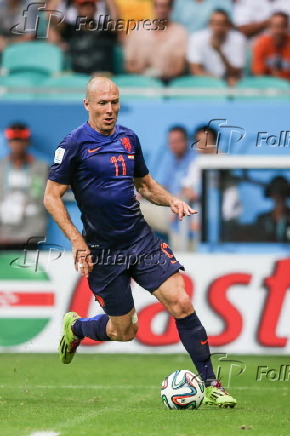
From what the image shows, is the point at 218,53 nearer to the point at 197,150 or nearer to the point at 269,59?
the point at 269,59

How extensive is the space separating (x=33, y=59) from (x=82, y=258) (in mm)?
9682

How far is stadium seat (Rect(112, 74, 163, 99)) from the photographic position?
15727 millimetres

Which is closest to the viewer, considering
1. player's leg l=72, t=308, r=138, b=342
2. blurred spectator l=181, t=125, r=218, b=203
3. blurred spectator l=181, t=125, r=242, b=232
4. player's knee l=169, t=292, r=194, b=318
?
player's knee l=169, t=292, r=194, b=318

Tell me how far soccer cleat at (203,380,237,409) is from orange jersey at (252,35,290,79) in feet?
29.3

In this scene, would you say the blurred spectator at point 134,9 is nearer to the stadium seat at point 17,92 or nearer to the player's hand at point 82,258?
the stadium seat at point 17,92

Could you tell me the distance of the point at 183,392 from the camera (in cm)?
756

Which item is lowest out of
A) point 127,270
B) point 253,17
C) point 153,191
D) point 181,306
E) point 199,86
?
point 181,306

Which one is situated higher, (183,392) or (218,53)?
(218,53)

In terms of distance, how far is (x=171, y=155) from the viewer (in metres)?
14.6

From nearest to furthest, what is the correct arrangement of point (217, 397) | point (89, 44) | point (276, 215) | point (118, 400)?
point (217, 397) → point (118, 400) → point (276, 215) → point (89, 44)

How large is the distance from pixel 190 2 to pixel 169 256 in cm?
950

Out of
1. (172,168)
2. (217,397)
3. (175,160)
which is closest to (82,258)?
(217,397)

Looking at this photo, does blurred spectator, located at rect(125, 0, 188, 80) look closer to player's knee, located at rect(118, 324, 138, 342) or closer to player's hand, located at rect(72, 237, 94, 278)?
player's knee, located at rect(118, 324, 138, 342)

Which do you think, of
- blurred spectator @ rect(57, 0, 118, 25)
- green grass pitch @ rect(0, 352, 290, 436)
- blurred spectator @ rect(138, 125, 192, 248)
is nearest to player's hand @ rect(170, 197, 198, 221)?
green grass pitch @ rect(0, 352, 290, 436)
